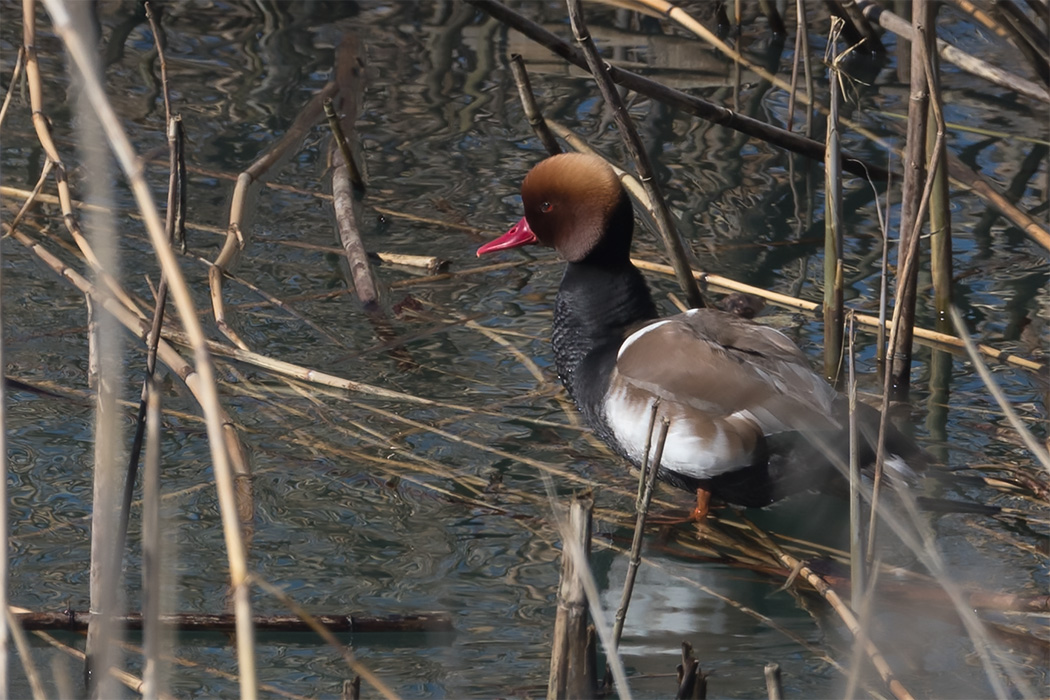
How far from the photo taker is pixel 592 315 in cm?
384

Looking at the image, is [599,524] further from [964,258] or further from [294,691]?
[964,258]

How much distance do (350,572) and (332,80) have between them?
375 cm

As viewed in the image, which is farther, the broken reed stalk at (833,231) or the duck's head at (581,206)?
the duck's head at (581,206)

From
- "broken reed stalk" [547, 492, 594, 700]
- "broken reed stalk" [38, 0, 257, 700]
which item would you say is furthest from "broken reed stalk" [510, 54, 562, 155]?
"broken reed stalk" [38, 0, 257, 700]

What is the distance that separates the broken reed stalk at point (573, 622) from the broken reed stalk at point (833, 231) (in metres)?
1.68

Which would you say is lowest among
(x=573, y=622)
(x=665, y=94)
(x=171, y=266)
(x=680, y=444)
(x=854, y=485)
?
(x=680, y=444)

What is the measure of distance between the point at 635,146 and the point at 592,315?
0.51 metres

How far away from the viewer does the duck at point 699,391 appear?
331cm

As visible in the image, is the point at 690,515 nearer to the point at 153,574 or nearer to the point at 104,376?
the point at 153,574

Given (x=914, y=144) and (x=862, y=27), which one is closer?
(x=914, y=144)

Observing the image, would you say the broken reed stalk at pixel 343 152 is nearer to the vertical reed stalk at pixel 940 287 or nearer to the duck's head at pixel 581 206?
the duck's head at pixel 581 206

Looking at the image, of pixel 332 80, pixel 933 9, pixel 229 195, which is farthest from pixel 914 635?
pixel 332 80

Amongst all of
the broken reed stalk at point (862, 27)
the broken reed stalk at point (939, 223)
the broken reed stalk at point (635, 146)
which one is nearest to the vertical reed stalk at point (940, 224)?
the broken reed stalk at point (939, 223)

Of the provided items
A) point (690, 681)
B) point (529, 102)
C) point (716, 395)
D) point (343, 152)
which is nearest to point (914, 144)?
point (716, 395)
